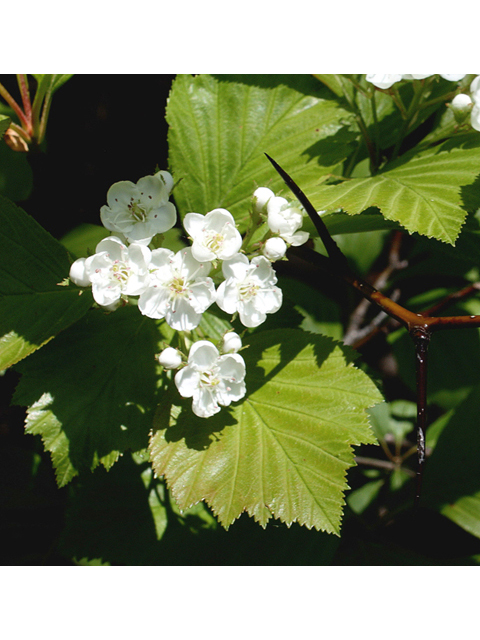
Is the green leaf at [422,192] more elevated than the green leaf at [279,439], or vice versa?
the green leaf at [422,192]

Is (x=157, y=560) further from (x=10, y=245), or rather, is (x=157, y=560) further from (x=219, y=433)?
(x=10, y=245)

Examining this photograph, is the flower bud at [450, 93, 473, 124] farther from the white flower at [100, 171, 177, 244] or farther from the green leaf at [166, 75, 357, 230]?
the white flower at [100, 171, 177, 244]

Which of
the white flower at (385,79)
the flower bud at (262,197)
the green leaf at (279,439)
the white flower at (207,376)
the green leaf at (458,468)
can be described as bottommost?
the green leaf at (458,468)

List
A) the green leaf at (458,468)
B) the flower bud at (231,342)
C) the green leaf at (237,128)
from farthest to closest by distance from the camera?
the green leaf at (458,468)
the green leaf at (237,128)
the flower bud at (231,342)

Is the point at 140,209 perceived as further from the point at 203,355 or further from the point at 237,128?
the point at 237,128

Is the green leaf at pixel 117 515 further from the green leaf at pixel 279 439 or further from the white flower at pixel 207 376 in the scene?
the white flower at pixel 207 376

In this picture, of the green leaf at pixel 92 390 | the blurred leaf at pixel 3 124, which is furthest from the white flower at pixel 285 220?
the blurred leaf at pixel 3 124

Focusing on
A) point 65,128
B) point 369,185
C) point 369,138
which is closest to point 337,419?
point 369,185

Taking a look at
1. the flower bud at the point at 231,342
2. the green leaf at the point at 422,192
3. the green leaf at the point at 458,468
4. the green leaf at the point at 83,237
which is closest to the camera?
the green leaf at the point at 422,192
